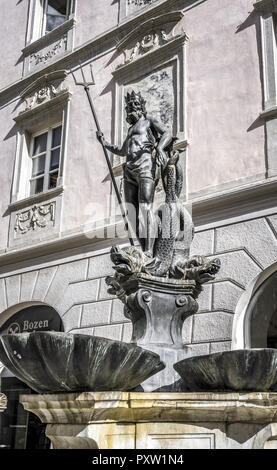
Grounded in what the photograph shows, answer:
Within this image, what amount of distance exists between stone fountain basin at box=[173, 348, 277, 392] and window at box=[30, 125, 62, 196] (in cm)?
747

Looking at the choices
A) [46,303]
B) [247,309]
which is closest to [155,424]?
[247,309]

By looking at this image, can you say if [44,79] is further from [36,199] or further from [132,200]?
[132,200]

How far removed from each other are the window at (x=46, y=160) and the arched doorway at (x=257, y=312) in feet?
15.6

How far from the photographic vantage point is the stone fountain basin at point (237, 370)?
123 inches

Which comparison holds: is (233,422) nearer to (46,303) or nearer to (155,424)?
(155,424)

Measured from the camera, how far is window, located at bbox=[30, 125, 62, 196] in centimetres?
1062

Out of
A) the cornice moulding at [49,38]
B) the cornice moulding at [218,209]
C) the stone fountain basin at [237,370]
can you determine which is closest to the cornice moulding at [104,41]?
the cornice moulding at [49,38]

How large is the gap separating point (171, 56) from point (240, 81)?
1.62 meters

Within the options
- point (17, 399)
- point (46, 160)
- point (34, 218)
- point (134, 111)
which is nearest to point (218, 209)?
point (134, 111)

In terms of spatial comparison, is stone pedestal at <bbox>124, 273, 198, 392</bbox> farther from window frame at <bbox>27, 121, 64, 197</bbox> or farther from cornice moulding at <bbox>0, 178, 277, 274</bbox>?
window frame at <bbox>27, 121, 64, 197</bbox>

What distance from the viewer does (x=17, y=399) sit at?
377 inches

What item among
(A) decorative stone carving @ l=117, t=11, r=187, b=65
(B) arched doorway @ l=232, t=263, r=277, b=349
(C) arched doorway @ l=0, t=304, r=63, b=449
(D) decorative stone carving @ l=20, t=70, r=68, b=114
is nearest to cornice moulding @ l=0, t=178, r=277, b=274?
(B) arched doorway @ l=232, t=263, r=277, b=349

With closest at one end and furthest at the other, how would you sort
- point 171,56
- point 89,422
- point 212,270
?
1. point 89,422
2. point 212,270
3. point 171,56

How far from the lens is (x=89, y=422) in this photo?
3.14m
